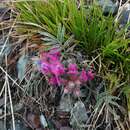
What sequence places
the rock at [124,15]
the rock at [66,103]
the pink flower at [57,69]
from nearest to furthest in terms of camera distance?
1. the pink flower at [57,69]
2. the rock at [66,103]
3. the rock at [124,15]

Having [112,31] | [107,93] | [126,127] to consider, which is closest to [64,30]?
[112,31]

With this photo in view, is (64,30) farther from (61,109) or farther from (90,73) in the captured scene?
(61,109)

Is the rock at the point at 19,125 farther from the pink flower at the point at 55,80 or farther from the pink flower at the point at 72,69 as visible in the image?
the pink flower at the point at 72,69

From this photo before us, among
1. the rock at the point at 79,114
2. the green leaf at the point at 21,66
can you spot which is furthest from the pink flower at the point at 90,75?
the green leaf at the point at 21,66

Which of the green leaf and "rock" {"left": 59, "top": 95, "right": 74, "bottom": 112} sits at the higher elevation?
the green leaf

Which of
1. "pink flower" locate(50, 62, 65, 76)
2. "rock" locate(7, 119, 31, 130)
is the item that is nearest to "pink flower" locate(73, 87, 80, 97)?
"pink flower" locate(50, 62, 65, 76)

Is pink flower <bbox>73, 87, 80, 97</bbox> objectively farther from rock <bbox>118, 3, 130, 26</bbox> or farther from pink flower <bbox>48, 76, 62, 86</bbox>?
rock <bbox>118, 3, 130, 26</bbox>

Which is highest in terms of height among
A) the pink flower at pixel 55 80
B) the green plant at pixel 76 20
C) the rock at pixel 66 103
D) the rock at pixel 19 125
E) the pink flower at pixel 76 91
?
the green plant at pixel 76 20

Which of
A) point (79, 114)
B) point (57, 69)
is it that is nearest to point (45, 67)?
point (57, 69)

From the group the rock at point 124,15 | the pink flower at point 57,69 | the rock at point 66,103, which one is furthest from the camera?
the rock at point 124,15
